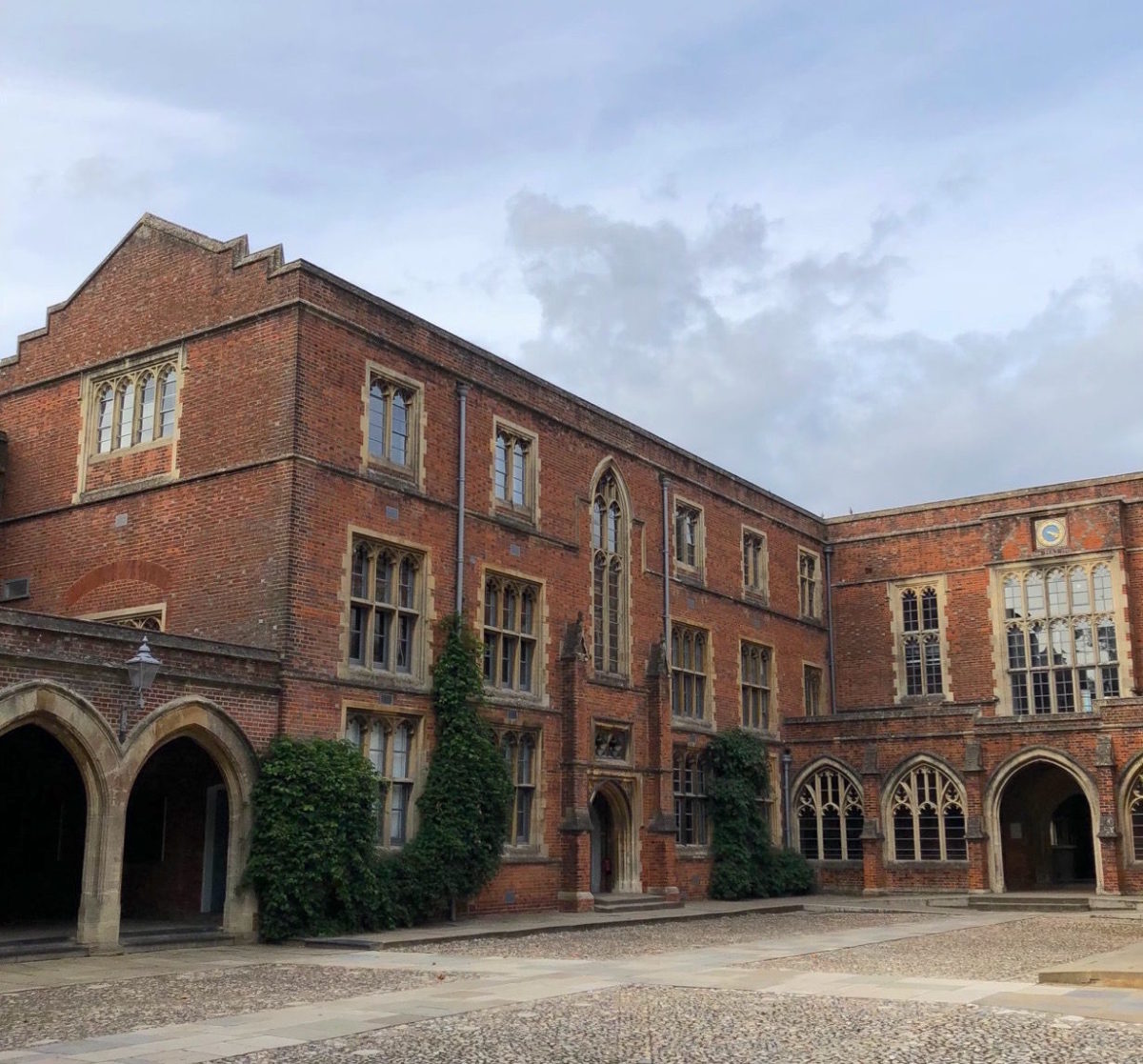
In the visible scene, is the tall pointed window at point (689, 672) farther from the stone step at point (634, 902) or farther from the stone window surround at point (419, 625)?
the stone window surround at point (419, 625)

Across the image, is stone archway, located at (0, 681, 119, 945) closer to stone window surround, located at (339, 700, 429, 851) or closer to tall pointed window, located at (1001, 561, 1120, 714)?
stone window surround, located at (339, 700, 429, 851)

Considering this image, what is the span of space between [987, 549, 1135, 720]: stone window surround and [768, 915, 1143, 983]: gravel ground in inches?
417

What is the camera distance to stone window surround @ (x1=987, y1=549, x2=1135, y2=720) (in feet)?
104

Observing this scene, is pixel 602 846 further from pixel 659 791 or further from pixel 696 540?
pixel 696 540

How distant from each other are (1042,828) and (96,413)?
23006 millimetres

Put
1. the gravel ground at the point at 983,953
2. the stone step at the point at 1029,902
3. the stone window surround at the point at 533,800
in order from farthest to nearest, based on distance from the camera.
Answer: the stone step at the point at 1029,902 → the stone window surround at the point at 533,800 → the gravel ground at the point at 983,953

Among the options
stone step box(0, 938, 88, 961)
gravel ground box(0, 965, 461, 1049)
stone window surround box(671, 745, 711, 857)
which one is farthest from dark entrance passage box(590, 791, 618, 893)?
stone step box(0, 938, 88, 961)

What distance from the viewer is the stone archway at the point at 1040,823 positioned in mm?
28625

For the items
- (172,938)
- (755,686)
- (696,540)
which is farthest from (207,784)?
(755,686)

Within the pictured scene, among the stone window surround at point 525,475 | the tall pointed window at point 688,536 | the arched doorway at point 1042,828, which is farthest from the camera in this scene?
the arched doorway at point 1042,828

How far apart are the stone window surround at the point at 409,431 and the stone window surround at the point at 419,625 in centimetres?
A: 108

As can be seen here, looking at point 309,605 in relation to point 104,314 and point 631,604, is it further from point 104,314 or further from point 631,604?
point 631,604

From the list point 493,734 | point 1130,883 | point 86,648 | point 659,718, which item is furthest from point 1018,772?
point 86,648

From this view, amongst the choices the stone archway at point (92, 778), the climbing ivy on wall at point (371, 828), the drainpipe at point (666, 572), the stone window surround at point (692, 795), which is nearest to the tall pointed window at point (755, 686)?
the stone window surround at point (692, 795)
